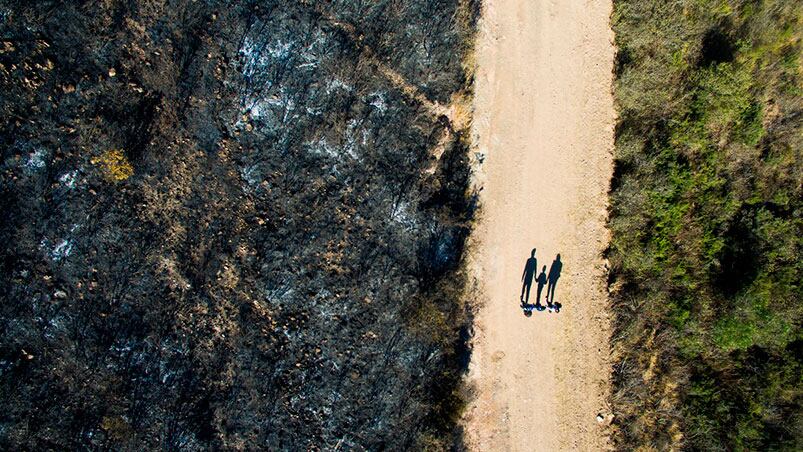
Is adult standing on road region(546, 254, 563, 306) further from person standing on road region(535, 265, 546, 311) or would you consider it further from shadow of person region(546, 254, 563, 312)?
person standing on road region(535, 265, 546, 311)

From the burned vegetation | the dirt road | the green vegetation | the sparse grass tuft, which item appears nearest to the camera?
the burned vegetation

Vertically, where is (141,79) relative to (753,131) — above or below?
below

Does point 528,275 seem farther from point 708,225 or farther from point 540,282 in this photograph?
point 708,225

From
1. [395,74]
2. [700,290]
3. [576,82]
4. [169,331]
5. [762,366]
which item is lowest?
[169,331]

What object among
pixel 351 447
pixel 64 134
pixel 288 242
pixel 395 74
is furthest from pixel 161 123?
pixel 351 447

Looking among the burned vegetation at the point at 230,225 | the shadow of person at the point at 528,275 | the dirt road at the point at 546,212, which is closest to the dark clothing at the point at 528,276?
the shadow of person at the point at 528,275

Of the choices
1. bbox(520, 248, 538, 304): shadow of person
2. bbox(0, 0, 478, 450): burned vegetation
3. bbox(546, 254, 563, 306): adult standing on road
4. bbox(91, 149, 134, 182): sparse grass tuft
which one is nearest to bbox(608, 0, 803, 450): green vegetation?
bbox(546, 254, 563, 306): adult standing on road

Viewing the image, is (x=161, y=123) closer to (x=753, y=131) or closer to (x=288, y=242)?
(x=288, y=242)
